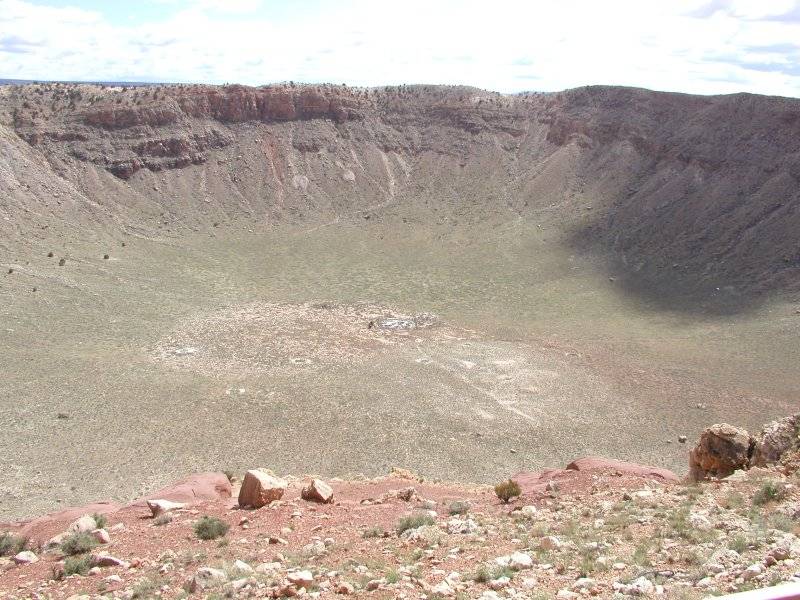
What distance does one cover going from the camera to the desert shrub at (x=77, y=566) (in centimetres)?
1327

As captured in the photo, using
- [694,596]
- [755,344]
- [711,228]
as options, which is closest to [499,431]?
[755,344]

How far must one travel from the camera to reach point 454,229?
2525 inches

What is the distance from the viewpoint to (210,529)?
15.2m

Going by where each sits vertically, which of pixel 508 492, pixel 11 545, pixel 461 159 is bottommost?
pixel 11 545

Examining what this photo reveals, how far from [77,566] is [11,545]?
13.4 ft

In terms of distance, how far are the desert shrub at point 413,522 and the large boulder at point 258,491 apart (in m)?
4.12

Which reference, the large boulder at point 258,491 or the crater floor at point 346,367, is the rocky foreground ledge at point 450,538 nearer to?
the large boulder at point 258,491

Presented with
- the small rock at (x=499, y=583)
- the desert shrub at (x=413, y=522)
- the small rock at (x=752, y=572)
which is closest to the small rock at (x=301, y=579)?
the small rock at (x=499, y=583)

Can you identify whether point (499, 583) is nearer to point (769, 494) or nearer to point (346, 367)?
point (769, 494)

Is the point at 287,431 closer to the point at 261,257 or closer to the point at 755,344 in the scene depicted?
the point at 755,344

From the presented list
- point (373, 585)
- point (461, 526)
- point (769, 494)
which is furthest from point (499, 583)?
point (769, 494)

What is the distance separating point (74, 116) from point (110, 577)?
2514 inches

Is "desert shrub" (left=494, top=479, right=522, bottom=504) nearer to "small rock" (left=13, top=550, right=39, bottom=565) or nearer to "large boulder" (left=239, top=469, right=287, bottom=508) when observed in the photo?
"large boulder" (left=239, top=469, right=287, bottom=508)

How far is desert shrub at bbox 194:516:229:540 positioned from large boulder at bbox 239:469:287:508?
1.97m
